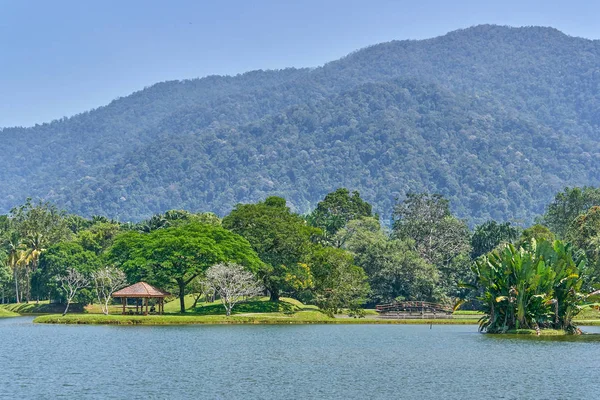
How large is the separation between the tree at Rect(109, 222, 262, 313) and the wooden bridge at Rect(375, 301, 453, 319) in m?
24.4

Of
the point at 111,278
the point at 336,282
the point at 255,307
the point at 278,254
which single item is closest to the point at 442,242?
the point at 336,282

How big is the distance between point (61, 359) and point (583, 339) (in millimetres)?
46224

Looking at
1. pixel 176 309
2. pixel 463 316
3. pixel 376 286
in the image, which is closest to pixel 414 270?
pixel 376 286

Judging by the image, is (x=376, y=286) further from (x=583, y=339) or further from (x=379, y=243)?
(x=583, y=339)

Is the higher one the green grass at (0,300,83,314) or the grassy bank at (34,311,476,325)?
the green grass at (0,300,83,314)

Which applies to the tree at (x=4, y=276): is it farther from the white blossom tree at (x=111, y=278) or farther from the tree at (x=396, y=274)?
the tree at (x=396, y=274)

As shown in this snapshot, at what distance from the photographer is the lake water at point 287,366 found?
161 feet

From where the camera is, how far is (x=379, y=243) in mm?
148125

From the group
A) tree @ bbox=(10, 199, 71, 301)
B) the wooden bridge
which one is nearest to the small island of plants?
tree @ bbox=(10, 199, 71, 301)

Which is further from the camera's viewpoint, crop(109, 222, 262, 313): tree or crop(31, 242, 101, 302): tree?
crop(31, 242, 101, 302): tree

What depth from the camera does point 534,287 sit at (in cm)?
8338

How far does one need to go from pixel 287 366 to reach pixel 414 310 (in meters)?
80.7

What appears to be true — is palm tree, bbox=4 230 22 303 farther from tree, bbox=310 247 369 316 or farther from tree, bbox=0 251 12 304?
tree, bbox=310 247 369 316

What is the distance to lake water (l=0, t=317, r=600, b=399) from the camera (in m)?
49.1
